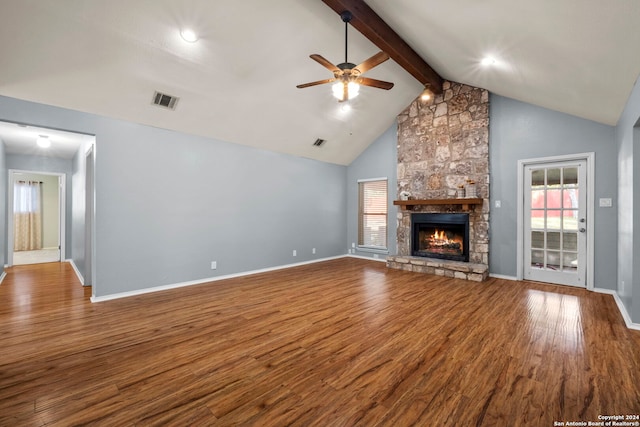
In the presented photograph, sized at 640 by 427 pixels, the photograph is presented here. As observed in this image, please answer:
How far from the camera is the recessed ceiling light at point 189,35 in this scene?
3086 millimetres

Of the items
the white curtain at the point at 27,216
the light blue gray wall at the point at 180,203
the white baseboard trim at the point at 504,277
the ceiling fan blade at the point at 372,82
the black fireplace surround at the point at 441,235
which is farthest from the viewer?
the white curtain at the point at 27,216

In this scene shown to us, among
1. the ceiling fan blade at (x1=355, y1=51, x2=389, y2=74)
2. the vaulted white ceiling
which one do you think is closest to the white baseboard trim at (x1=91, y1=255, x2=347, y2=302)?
the vaulted white ceiling

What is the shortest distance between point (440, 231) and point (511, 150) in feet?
6.46

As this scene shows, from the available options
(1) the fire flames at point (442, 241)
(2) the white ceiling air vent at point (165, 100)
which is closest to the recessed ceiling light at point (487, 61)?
(1) the fire flames at point (442, 241)

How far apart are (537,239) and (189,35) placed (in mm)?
5945

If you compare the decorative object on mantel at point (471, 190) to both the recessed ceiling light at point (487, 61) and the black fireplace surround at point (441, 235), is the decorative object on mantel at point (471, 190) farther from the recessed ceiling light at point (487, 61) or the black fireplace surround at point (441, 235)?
the recessed ceiling light at point (487, 61)

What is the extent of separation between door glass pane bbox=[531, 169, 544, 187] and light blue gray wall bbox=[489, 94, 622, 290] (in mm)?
244

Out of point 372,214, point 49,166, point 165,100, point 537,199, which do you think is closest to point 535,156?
point 537,199

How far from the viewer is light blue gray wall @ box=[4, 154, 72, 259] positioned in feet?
20.9

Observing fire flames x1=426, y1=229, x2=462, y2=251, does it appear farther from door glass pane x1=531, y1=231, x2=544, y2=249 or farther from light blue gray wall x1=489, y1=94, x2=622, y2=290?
door glass pane x1=531, y1=231, x2=544, y2=249

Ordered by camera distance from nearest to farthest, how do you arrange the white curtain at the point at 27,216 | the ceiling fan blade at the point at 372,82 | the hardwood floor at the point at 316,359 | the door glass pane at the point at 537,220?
the hardwood floor at the point at 316,359, the ceiling fan blade at the point at 372,82, the door glass pane at the point at 537,220, the white curtain at the point at 27,216

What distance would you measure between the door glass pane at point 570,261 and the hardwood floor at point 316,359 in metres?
0.51

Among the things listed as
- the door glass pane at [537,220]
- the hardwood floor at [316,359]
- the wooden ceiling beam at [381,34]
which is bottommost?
the hardwood floor at [316,359]

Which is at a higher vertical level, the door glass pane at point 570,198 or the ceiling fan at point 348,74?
the ceiling fan at point 348,74
